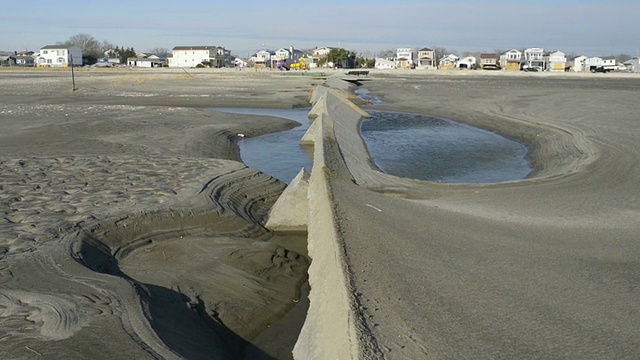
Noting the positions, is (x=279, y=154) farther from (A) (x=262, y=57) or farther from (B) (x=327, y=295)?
(A) (x=262, y=57)

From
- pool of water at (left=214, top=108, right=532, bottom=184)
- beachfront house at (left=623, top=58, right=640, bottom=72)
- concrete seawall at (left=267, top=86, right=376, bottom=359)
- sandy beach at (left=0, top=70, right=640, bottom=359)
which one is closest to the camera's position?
concrete seawall at (left=267, top=86, right=376, bottom=359)

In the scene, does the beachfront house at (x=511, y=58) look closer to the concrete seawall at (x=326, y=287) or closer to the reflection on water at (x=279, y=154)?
the reflection on water at (x=279, y=154)

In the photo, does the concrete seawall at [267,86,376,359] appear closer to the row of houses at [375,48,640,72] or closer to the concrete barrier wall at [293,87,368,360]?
the concrete barrier wall at [293,87,368,360]

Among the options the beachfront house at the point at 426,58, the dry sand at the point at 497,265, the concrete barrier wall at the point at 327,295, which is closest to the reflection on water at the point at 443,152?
the dry sand at the point at 497,265

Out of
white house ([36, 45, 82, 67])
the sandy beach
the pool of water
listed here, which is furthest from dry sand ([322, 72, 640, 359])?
white house ([36, 45, 82, 67])

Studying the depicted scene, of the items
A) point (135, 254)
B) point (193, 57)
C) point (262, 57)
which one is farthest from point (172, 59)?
point (135, 254)

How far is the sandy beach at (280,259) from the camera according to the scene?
5617 millimetres

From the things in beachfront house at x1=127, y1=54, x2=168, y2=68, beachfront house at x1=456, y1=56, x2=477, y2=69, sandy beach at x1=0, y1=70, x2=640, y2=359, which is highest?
beachfront house at x1=127, y1=54, x2=168, y2=68

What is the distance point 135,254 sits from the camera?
9227 mm

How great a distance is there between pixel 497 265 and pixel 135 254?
5150 millimetres

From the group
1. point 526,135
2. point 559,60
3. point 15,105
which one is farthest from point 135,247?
point 559,60

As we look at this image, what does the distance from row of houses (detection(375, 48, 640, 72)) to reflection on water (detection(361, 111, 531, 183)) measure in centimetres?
11800

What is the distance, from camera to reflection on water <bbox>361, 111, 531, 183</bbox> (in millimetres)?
18250

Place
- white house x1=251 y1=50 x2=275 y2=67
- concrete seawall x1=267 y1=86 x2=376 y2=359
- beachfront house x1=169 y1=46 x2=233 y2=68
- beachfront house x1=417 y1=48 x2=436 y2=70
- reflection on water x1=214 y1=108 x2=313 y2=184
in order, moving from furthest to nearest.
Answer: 1. beachfront house x1=417 y1=48 x2=436 y2=70
2. white house x1=251 y1=50 x2=275 y2=67
3. beachfront house x1=169 y1=46 x2=233 y2=68
4. reflection on water x1=214 y1=108 x2=313 y2=184
5. concrete seawall x1=267 y1=86 x2=376 y2=359
